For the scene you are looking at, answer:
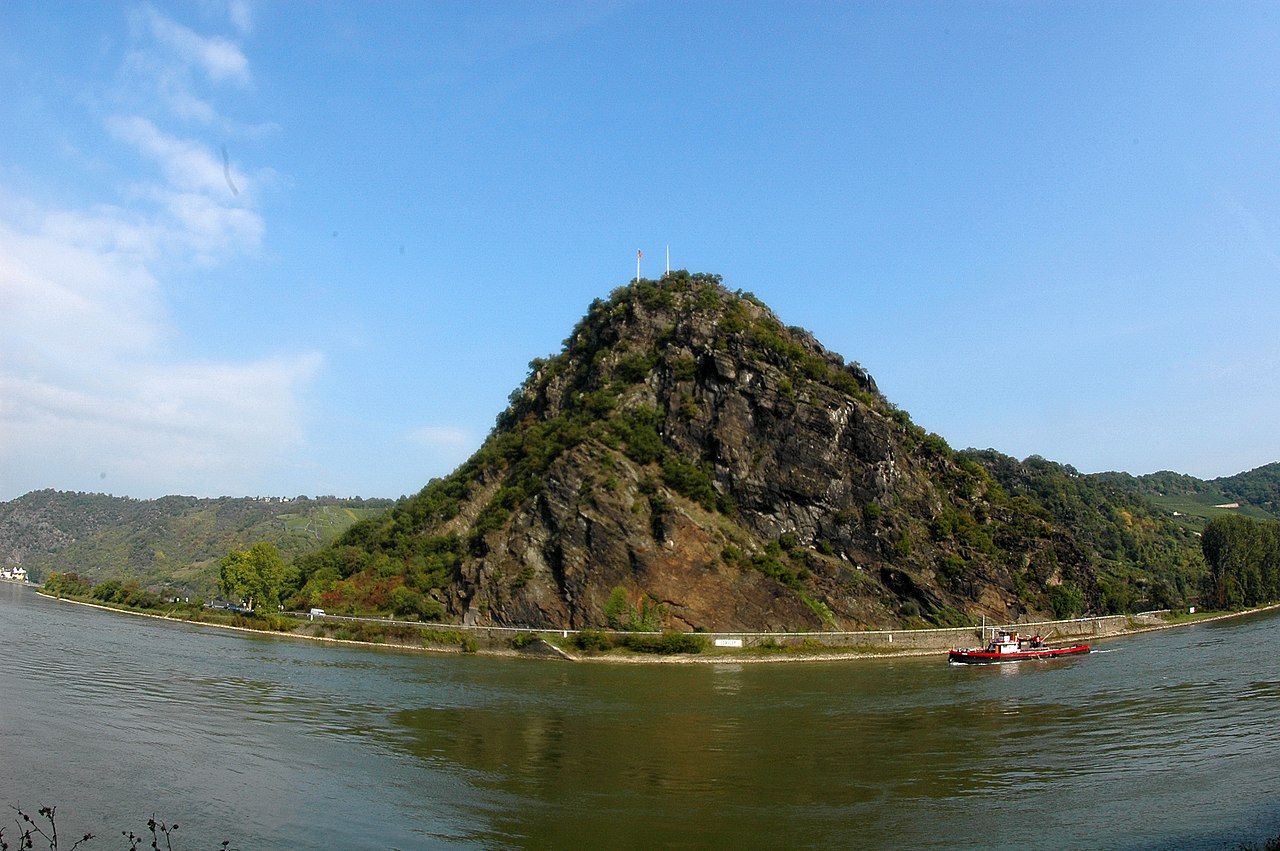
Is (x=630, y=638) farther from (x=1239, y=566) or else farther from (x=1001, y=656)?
(x=1239, y=566)

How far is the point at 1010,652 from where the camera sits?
7712cm

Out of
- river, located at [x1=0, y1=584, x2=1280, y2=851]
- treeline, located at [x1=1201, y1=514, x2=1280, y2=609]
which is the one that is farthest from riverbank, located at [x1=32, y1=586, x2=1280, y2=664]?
treeline, located at [x1=1201, y1=514, x2=1280, y2=609]

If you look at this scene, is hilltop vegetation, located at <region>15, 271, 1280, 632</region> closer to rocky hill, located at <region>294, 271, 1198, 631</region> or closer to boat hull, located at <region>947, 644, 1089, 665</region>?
rocky hill, located at <region>294, 271, 1198, 631</region>

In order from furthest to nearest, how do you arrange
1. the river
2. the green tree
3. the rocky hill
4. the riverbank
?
the green tree < the rocky hill < the riverbank < the river

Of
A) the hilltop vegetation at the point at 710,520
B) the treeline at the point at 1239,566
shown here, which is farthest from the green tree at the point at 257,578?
the treeline at the point at 1239,566

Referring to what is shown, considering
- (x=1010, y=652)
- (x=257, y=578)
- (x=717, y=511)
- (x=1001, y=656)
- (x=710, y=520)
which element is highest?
(x=717, y=511)

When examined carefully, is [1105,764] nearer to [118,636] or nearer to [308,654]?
[308,654]

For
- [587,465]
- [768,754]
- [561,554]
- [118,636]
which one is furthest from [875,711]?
[118,636]

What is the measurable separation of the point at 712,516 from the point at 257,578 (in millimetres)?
59514

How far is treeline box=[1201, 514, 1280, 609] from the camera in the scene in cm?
12706

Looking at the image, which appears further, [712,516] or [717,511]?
[717,511]

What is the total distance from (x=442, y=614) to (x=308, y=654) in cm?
2056

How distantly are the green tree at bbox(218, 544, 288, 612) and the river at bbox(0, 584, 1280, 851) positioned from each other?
1893 inches

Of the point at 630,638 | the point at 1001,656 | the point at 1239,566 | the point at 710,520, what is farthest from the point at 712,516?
the point at 1239,566
